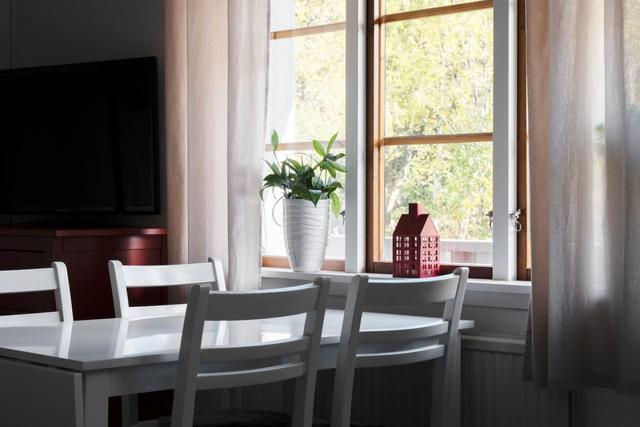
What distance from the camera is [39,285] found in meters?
2.78

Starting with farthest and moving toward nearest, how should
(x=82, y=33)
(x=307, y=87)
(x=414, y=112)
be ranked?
(x=82, y=33)
(x=307, y=87)
(x=414, y=112)

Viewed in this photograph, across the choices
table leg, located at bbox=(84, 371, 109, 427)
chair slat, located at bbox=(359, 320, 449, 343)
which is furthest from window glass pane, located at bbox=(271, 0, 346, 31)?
table leg, located at bbox=(84, 371, 109, 427)

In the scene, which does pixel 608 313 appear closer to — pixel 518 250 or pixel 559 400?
pixel 559 400

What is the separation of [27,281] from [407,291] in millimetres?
1192

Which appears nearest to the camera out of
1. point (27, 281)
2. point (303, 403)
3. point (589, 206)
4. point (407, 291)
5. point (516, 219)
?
point (303, 403)

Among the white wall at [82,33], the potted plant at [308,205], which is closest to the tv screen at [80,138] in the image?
the white wall at [82,33]

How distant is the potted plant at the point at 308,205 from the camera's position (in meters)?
3.54

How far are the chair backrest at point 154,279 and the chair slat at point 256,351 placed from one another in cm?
90

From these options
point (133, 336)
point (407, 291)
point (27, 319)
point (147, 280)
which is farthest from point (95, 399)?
point (147, 280)

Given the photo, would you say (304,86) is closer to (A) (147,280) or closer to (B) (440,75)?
(B) (440,75)

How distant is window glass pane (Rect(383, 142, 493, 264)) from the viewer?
3240 millimetres

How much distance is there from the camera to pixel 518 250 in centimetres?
314

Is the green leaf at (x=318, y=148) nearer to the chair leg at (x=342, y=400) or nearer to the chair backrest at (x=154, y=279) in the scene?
the chair backrest at (x=154, y=279)

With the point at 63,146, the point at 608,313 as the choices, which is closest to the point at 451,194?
the point at 608,313
